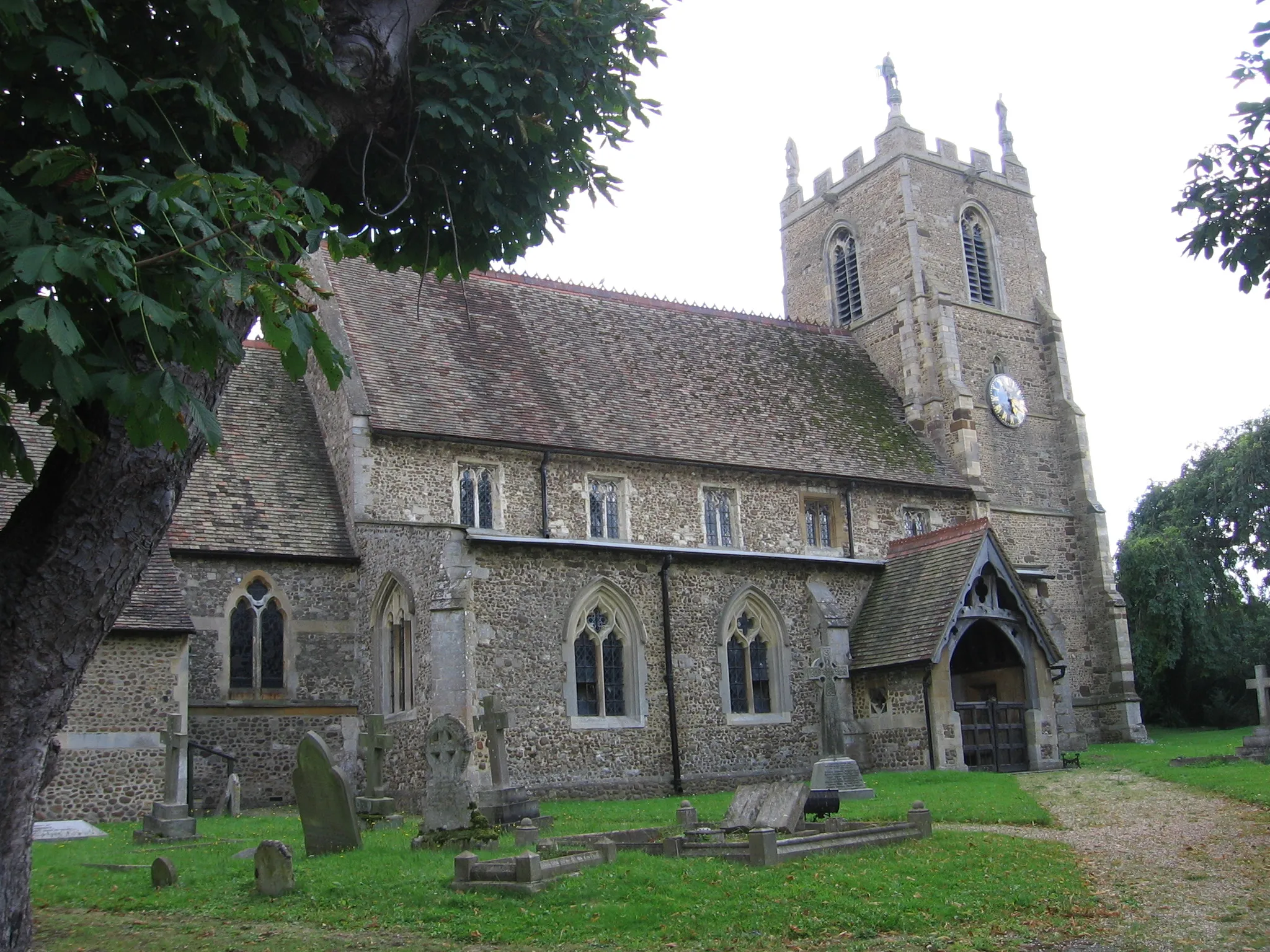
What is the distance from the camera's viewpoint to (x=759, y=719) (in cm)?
2353

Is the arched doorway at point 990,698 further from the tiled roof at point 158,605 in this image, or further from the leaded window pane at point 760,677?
the tiled roof at point 158,605

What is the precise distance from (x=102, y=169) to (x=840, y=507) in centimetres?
2134

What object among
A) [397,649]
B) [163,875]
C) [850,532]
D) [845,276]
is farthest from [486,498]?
[845,276]

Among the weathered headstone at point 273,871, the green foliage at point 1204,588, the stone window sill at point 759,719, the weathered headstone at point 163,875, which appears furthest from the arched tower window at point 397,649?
the green foliage at point 1204,588

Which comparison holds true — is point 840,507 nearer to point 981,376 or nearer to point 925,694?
point 925,694

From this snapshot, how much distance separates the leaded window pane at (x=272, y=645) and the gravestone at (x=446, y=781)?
26.8 feet

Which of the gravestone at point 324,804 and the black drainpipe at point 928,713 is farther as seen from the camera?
the black drainpipe at point 928,713

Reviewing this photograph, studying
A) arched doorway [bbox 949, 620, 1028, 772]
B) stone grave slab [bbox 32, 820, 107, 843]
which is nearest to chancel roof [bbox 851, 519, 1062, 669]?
arched doorway [bbox 949, 620, 1028, 772]

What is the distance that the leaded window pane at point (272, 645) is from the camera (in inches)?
835

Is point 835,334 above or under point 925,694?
above

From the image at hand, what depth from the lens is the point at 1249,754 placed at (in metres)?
21.8

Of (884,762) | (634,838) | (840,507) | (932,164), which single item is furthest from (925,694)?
(932,164)

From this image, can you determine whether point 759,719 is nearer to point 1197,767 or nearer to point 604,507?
point 604,507

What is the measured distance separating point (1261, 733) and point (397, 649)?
52.1 ft
